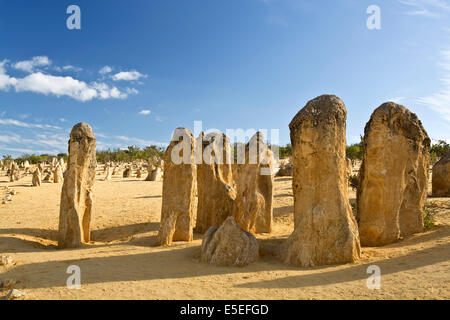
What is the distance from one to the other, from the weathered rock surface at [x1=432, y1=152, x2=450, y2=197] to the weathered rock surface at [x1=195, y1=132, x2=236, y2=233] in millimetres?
8471

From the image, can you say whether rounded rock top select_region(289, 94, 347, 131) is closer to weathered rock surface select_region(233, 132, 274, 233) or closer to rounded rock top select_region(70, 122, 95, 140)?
weathered rock surface select_region(233, 132, 274, 233)

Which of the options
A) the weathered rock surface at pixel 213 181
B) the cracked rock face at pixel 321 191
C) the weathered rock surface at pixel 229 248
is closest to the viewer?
the cracked rock face at pixel 321 191

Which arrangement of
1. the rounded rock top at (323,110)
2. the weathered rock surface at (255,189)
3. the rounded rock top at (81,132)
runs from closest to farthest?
the rounded rock top at (323,110) → the rounded rock top at (81,132) → the weathered rock surface at (255,189)

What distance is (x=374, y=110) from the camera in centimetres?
739

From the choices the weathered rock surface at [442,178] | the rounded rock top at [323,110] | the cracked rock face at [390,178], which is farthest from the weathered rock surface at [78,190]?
the weathered rock surface at [442,178]

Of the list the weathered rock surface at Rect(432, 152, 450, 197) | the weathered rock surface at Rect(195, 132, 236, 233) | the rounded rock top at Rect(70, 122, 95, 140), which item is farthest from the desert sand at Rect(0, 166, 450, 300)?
the weathered rock surface at Rect(432, 152, 450, 197)

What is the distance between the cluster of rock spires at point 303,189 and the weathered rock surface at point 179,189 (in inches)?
1.1

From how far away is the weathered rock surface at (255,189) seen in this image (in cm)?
893

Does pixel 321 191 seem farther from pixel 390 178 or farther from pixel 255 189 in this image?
pixel 255 189

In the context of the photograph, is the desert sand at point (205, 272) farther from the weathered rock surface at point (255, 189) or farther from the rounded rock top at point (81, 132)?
the rounded rock top at point (81, 132)

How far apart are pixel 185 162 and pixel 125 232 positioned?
11.7ft

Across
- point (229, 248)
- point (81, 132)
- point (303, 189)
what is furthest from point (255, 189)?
point (81, 132)

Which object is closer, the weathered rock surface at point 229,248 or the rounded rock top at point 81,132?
the weathered rock surface at point 229,248
